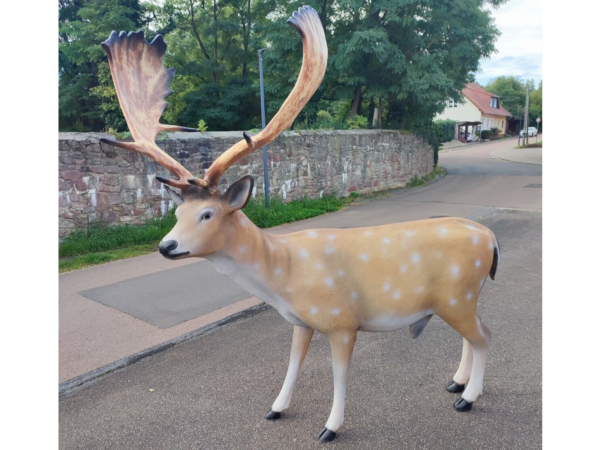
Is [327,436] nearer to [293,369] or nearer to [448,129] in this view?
[293,369]

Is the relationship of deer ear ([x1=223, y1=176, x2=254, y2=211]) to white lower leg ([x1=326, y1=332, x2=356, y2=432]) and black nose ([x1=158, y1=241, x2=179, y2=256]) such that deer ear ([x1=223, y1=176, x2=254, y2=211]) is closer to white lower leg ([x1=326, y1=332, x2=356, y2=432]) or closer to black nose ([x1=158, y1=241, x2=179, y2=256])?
black nose ([x1=158, y1=241, x2=179, y2=256])

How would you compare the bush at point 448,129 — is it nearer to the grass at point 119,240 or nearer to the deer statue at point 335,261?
the grass at point 119,240

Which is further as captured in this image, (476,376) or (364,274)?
(476,376)

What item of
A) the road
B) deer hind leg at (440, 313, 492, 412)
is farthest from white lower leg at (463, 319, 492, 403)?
the road

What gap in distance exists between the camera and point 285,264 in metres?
2.99

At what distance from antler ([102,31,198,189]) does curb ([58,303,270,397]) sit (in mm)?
2183

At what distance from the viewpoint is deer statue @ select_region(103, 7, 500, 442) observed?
285 centimetres

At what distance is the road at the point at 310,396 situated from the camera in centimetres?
308

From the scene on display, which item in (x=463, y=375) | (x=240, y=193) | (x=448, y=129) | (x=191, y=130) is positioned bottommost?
(x=463, y=375)

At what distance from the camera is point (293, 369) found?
327 centimetres

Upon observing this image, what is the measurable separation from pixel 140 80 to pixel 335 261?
203 cm

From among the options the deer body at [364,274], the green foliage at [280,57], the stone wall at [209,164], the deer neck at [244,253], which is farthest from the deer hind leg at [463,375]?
the green foliage at [280,57]

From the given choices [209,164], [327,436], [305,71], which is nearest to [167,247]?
[305,71]
